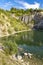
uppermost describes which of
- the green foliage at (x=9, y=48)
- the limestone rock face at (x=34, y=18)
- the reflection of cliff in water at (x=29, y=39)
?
the green foliage at (x=9, y=48)

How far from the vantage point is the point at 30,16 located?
5876 inches

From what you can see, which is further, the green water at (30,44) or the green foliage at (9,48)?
the green water at (30,44)

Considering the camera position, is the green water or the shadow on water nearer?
the green water

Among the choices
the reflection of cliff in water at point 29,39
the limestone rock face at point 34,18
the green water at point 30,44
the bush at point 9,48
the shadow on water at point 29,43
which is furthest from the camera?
the limestone rock face at point 34,18

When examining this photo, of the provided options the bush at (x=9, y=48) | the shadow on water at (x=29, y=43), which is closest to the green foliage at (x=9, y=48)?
the bush at (x=9, y=48)

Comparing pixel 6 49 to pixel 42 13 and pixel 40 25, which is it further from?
pixel 42 13

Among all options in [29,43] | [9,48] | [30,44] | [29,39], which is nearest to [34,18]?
[29,39]

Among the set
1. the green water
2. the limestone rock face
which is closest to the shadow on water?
the green water

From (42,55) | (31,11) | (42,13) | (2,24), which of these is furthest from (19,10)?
(42,55)

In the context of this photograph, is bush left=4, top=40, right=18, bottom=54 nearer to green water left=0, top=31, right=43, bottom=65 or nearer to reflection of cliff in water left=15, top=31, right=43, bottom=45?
green water left=0, top=31, right=43, bottom=65

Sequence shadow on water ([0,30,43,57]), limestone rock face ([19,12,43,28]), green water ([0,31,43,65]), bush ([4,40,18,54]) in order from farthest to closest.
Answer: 1. limestone rock face ([19,12,43,28])
2. shadow on water ([0,30,43,57])
3. green water ([0,31,43,65])
4. bush ([4,40,18,54])

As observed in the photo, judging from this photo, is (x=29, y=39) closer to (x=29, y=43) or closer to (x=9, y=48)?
(x=29, y=43)

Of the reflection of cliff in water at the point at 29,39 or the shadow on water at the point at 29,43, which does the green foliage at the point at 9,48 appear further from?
the reflection of cliff in water at the point at 29,39

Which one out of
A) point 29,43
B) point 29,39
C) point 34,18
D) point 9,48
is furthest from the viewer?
point 34,18
